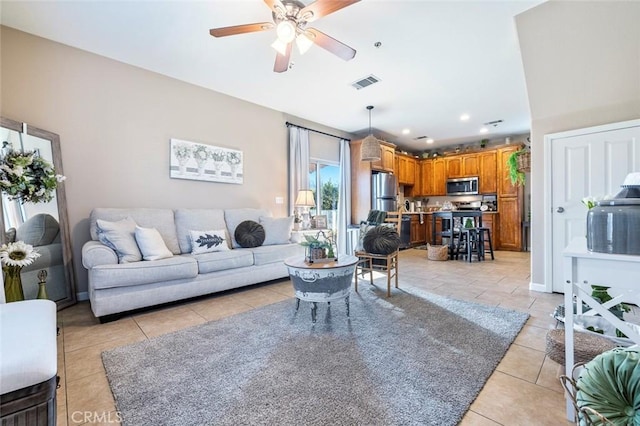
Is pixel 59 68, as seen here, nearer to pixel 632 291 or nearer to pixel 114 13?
pixel 114 13

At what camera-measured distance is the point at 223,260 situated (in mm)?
2949

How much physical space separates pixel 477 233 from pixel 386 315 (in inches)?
147

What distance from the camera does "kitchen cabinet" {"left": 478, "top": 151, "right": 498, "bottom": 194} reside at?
6.37 m

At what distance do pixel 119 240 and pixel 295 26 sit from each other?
2.50 m

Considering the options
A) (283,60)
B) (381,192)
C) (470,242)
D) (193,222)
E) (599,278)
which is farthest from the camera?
(381,192)

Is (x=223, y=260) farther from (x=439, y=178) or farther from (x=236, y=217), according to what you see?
(x=439, y=178)

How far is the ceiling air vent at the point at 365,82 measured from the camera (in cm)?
353

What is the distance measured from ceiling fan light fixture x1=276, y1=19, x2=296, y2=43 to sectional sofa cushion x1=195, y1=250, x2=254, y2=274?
222 centimetres

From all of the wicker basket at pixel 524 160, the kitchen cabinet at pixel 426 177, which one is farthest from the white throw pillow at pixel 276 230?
the kitchen cabinet at pixel 426 177

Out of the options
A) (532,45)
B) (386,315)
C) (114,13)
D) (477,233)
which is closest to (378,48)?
(532,45)

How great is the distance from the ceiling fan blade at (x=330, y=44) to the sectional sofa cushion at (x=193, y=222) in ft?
8.09

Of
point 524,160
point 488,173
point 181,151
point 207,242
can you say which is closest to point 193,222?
point 207,242

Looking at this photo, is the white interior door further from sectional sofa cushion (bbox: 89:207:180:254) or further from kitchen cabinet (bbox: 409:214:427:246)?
sectional sofa cushion (bbox: 89:207:180:254)

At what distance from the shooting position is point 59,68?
2764 millimetres
